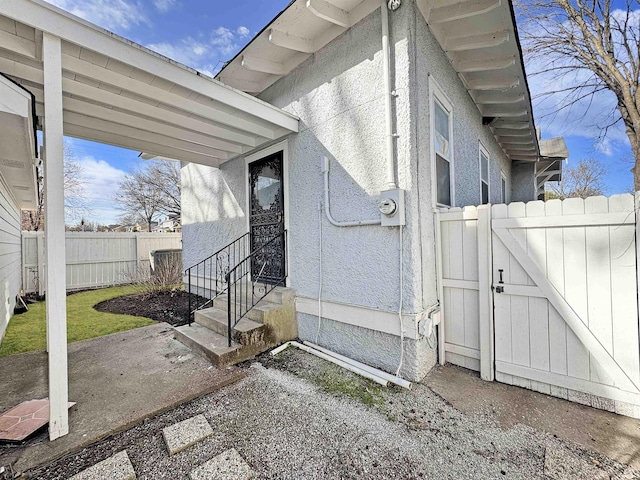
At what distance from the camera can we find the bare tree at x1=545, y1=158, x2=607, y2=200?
1819 centimetres

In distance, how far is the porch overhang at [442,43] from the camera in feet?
11.2

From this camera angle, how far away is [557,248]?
9.34ft

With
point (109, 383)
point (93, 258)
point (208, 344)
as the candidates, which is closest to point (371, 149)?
point (208, 344)

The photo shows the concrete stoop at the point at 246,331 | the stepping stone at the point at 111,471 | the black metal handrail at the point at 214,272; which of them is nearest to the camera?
the stepping stone at the point at 111,471

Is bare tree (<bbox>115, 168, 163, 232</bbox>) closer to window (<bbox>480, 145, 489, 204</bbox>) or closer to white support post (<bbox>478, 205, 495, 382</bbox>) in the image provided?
window (<bbox>480, 145, 489, 204</bbox>)

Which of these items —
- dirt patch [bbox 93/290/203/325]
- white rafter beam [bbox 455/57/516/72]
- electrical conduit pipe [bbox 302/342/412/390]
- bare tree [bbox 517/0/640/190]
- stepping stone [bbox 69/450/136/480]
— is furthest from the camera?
bare tree [bbox 517/0/640/190]

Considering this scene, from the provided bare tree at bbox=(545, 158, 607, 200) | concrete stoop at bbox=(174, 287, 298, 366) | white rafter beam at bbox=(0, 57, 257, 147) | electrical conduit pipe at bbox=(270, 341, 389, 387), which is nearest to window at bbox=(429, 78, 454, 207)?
electrical conduit pipe at bbox=(270, 341, 389, 387)

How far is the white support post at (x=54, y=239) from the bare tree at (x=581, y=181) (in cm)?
2283

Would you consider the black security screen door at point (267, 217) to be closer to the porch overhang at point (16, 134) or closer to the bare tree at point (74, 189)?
the porch overhang at point (16, 134)

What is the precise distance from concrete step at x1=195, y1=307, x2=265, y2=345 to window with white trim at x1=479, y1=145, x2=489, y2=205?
5.41m

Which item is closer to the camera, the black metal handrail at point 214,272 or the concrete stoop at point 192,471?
the concrete stoop at point 192,471

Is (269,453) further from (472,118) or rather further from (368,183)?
(472,118)

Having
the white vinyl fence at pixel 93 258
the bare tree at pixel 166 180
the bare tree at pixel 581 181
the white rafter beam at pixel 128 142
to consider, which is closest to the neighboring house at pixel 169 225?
the bare tree at pixel 166 180

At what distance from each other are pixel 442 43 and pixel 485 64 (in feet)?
2.73
